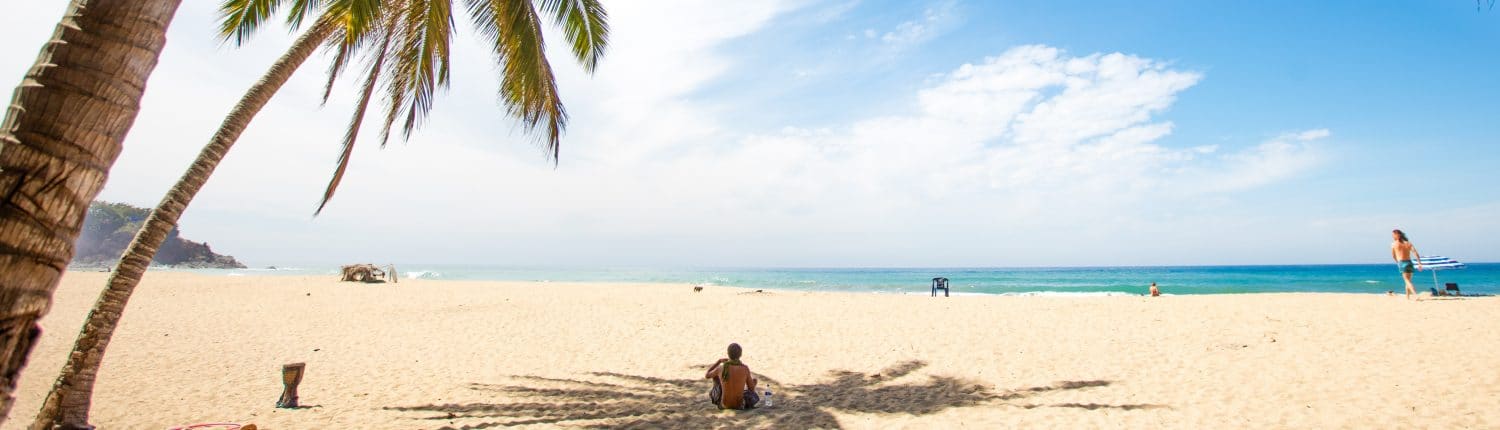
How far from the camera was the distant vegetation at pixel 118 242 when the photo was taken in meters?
74.4

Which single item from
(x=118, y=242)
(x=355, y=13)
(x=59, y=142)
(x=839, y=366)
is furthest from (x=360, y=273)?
(x=118, y=242)

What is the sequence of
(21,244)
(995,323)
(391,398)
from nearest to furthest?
1. (21,244)
2. (391,398)
3. (995,323)

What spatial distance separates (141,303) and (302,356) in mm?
13004

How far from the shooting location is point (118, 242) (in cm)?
7638

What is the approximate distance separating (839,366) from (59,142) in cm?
910

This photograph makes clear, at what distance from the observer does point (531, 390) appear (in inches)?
321

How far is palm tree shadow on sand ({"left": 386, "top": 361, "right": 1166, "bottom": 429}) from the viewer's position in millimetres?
6621

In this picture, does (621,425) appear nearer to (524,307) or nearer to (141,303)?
(524,307)

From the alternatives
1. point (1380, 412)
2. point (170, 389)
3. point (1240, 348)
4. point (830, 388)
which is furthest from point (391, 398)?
point (1240, 348)

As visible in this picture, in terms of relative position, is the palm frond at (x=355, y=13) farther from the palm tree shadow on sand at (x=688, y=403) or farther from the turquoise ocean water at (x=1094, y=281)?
the turquoise ocean water at (x=1094, y=281)

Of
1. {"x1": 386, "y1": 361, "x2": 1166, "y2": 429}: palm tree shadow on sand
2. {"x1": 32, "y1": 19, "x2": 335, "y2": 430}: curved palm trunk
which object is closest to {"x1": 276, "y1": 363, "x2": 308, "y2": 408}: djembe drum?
{"x1": 386, "y1": 361, "x2": 1166, "y2": 429}: palm tree shadow on sand

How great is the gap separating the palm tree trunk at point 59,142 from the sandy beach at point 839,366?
4.93 meters

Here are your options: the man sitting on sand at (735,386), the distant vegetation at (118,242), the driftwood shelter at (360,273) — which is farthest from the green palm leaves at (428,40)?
the distant vegetation at (118,242)

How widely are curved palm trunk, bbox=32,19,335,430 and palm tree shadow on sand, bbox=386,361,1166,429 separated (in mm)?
2595
